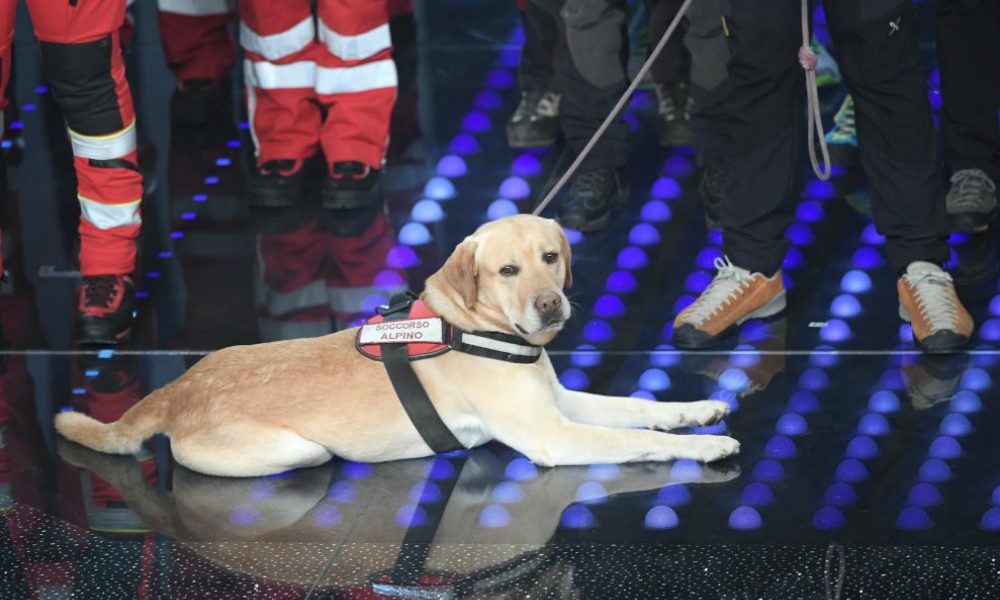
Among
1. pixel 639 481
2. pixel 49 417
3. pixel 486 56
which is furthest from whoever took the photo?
pixel 486 56

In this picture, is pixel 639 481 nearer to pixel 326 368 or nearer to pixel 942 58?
pixel 326 368

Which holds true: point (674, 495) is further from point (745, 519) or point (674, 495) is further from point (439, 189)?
point (439, 189)

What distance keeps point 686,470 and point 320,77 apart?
2.15 meters

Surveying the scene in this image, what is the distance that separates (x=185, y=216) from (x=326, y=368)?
1.75 m

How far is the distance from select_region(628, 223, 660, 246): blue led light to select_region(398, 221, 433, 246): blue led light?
0.64 m

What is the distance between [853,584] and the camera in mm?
2436

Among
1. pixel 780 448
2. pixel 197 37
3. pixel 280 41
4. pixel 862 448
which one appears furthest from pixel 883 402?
pixel 197 37

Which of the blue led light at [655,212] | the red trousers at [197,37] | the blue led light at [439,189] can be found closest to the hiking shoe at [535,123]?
the blue led light at [439,189]

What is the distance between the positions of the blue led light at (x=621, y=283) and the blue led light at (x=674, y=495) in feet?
3.64

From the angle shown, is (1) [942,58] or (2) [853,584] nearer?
(2) [853,584]

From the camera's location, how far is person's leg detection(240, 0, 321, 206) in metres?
4.43

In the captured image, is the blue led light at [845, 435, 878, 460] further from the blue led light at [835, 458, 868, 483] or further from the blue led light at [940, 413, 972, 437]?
the blue led light at [940, 413, 972, 437]

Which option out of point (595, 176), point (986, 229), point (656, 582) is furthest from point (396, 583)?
point (986, 229)

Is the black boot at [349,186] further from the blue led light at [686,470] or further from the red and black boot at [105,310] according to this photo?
the blue led light at [686,470]
